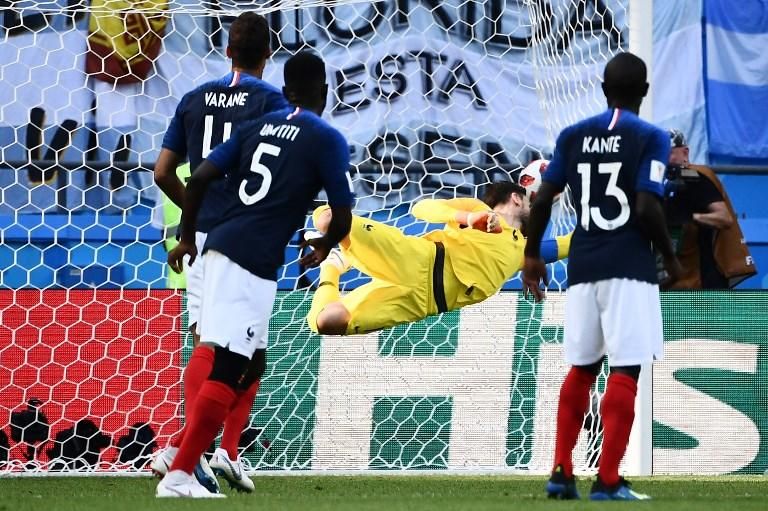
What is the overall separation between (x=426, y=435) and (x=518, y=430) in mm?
491

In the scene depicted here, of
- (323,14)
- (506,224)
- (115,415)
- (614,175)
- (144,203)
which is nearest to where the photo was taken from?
(614,175)

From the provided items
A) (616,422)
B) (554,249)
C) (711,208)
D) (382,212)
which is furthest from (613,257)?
(382,212)

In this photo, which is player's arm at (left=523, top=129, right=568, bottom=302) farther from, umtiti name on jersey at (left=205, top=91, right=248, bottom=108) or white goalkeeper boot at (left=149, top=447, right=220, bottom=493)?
white goalkeeper boot at (left=149, top=447, right=220, bottom=493)

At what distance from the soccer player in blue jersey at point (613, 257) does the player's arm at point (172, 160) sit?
1511 mm

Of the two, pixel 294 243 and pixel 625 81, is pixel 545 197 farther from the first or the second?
pixel 294 243

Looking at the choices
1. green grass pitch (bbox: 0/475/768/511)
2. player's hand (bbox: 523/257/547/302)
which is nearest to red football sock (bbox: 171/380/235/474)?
green grass pitch (bbox: 0/475/768/511)

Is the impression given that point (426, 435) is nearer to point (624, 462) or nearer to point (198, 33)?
point (624, 462)

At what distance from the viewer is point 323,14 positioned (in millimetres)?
10359

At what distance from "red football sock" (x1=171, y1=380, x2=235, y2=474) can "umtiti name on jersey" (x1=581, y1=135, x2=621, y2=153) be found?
1544 millimetres

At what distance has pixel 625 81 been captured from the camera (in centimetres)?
489

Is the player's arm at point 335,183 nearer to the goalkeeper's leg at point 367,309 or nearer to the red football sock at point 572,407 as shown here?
the red football sock at point 572,407

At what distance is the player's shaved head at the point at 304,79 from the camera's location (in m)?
4.90

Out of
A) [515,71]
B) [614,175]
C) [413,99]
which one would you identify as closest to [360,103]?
[413,99]

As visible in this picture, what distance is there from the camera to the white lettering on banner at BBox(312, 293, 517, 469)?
23.2 feet
